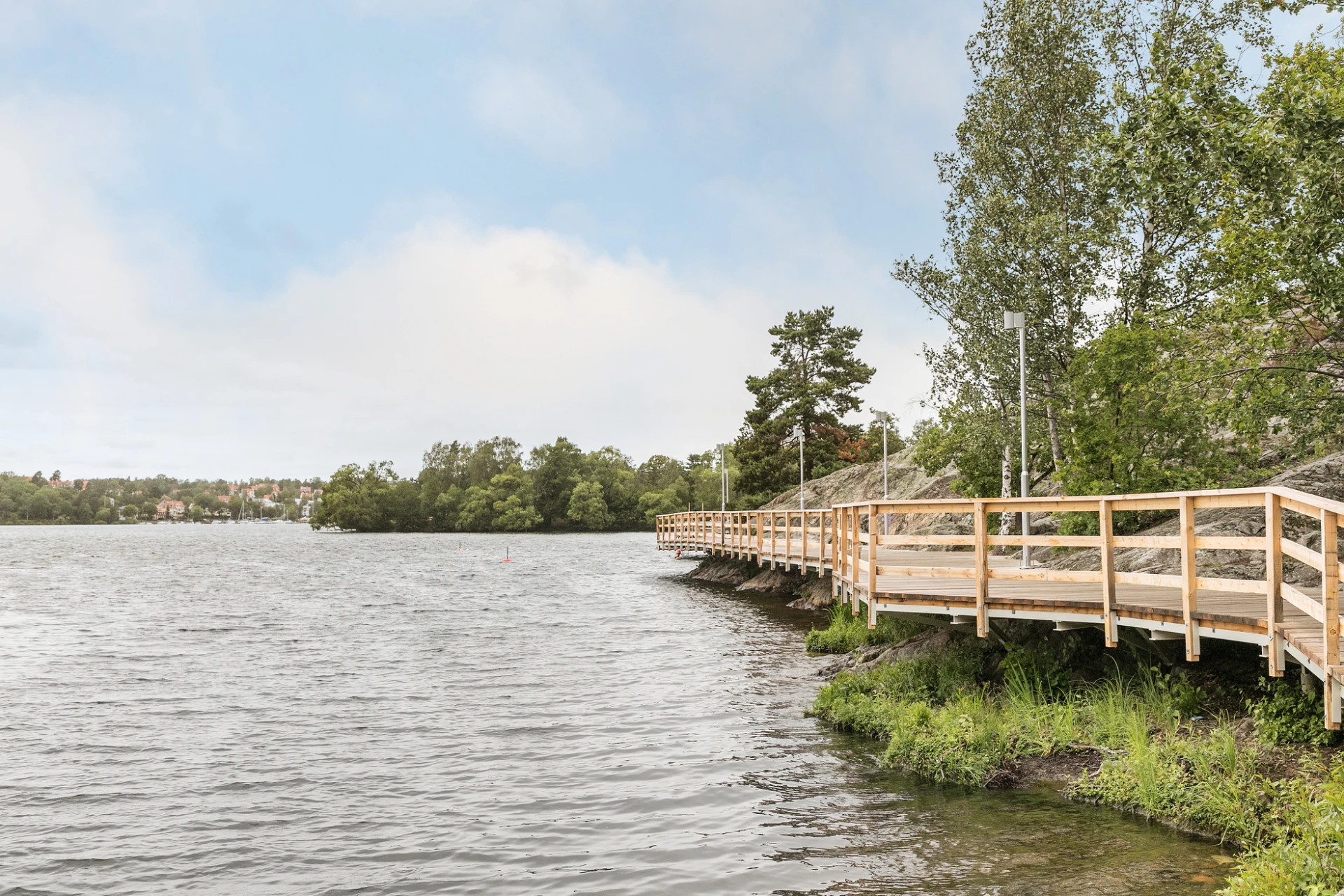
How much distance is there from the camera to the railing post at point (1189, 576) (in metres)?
8.21

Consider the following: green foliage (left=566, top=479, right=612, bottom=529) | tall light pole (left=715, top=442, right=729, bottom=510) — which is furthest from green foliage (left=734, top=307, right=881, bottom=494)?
green foliage (left=566, top=479, right=612, bottom=529)

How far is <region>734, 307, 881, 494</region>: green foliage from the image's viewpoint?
61438mm

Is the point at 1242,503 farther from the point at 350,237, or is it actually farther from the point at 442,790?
the point at 350,237

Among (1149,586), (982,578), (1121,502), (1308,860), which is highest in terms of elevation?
(1121,502)

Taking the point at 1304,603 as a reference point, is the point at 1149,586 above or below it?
below

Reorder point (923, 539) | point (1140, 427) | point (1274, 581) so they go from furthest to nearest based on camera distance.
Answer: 1. point (1140, 427)
2. point (923, 539)
3. point (1274, 581)

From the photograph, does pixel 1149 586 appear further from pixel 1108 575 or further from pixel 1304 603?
pixel 1304 603

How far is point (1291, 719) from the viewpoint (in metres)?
8.04

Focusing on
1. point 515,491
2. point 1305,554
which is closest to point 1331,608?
point 1305,554

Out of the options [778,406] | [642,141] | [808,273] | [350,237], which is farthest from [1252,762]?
[808,273]

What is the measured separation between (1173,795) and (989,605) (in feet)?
10.3

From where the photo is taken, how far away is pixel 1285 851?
571 cm

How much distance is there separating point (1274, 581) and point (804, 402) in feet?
180

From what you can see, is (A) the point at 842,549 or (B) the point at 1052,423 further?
(B) the point at 1052,423
